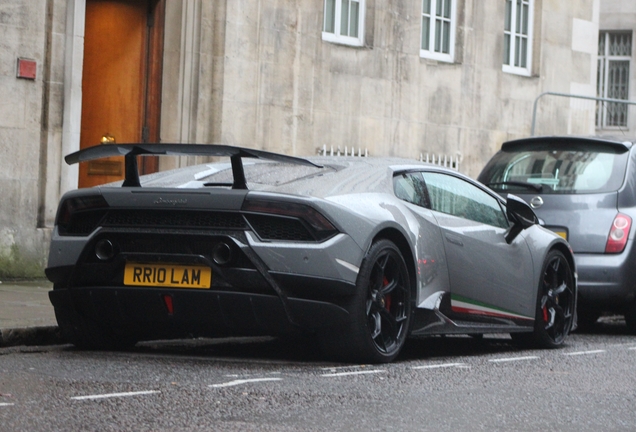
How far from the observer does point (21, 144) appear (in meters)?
13.6

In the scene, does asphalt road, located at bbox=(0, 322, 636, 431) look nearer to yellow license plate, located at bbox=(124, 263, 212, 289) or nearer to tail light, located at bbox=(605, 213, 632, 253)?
yellow license plate, located at bbox=(124, 263, 212, 289)

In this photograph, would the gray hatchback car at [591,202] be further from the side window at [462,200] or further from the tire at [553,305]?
the side window at [462,200]

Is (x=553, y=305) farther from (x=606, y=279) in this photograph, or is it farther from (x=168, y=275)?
(x=168, y=275)

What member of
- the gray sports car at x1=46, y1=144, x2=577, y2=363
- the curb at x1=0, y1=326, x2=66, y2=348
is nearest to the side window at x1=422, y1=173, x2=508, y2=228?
the gray sports car at x1=46, y1=144, x2=577, y2=363

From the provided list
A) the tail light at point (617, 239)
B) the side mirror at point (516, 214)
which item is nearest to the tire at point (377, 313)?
the side mirror at point (516, 214)

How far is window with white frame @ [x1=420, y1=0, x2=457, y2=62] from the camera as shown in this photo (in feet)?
65.6

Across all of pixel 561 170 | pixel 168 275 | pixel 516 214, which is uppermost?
pixel 561 170

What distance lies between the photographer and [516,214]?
9461mm

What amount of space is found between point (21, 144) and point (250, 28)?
12.3ft

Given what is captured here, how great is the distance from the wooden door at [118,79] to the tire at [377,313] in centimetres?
743

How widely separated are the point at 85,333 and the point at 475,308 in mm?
2528

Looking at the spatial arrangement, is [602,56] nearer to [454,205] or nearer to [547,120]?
[547,120]

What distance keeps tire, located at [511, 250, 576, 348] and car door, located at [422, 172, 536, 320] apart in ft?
0.73

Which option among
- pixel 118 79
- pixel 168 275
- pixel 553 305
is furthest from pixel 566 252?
pixel 118 79
